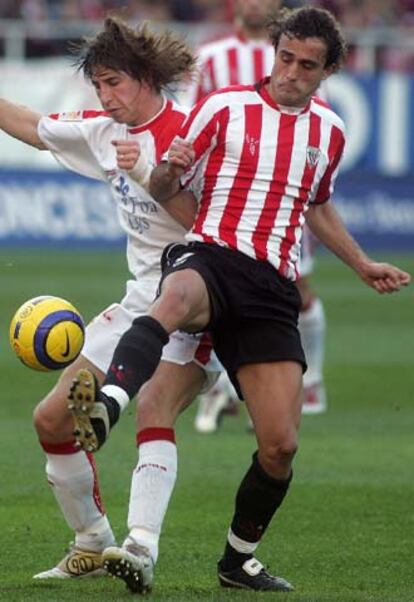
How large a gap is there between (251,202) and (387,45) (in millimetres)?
18353

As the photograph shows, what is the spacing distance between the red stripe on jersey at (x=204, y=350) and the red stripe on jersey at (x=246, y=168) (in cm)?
46

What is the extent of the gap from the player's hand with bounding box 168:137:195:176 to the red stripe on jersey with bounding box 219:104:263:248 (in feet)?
0.89

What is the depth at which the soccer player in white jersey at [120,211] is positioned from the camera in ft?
21.9

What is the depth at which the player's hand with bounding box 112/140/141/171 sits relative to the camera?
6.56 m

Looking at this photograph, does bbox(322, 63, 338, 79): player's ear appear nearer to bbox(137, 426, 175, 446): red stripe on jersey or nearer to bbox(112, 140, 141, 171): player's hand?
bbox(112, 140, 141, 171): player's hand

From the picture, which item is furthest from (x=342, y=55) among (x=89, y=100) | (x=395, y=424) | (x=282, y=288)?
(x=89, y=100)

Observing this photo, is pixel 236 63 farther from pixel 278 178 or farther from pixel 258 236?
pixel 258 236

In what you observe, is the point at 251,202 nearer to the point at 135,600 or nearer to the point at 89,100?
the point at 135,600

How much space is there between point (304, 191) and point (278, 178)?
0.15m

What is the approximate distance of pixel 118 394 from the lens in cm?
595

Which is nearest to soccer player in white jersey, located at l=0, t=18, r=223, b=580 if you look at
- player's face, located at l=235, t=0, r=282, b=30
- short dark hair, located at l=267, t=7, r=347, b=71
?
short dark hair, located at l=267, t=7, r=347, b=71

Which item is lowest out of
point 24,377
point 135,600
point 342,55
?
point 24,377

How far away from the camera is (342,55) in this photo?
695 centimetres

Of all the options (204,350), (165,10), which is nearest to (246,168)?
(204,350)
